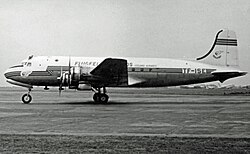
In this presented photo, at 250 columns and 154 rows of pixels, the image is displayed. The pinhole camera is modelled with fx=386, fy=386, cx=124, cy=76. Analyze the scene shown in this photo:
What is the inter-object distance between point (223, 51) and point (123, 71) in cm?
1079

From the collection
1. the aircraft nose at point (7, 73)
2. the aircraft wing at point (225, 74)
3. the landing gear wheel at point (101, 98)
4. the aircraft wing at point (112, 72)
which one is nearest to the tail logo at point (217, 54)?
the aircraft wing at point (225, 74)

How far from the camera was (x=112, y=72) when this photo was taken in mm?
27625

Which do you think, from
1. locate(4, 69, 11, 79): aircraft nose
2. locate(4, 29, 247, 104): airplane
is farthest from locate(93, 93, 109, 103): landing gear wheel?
locate(4, 69, 11, 79): aircraft nose

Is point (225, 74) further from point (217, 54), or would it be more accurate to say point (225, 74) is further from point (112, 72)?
point (112, 72)

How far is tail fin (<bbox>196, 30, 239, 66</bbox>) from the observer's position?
33.2 metres

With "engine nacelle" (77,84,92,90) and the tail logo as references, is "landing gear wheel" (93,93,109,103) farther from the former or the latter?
the tail logo

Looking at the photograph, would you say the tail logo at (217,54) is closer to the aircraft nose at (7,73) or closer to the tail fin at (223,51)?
the tail fin at (223,51)

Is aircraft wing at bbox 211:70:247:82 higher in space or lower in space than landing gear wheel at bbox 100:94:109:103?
higher

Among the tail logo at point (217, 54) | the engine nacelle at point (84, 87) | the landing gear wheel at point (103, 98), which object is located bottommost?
the landing gear wheel at point (103, 98)

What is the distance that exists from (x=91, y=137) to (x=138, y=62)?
2073 centimetres

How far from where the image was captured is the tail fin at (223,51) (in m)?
33.2

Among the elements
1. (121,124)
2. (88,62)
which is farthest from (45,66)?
(121,124)

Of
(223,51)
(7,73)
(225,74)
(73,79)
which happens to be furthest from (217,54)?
(7,73)

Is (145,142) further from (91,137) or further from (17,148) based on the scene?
(17,148)
